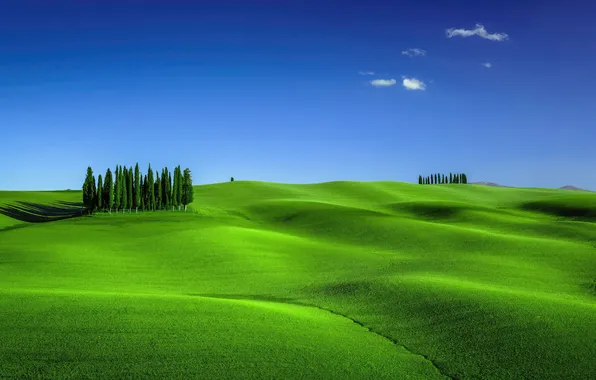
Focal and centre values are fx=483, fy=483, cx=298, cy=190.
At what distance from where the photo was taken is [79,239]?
141 feet

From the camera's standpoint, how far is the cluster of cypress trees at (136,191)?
76.8 meters

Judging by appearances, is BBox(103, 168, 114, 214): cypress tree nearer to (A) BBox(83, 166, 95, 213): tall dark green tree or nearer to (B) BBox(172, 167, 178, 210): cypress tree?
(A) BBox(83, 166, 95, 213): tall dark green tree

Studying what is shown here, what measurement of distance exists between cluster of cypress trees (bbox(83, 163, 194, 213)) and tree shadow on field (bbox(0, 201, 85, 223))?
14.3ft

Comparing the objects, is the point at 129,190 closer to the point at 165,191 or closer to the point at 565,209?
the point at 165,191

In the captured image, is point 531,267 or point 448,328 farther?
point 531,267

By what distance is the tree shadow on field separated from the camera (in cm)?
7688

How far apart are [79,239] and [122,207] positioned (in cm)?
3674

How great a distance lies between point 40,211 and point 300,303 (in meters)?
80.2

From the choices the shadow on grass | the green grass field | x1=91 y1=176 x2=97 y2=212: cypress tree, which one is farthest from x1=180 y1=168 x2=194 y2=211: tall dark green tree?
the shadow on grass

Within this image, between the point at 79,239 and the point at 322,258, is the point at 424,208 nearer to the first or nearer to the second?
the point at 322,258

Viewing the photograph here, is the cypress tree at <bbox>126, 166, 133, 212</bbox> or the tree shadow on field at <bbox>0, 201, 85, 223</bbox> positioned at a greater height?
the cypress tree at <bbox>126, 166, 133, 212</bbox>

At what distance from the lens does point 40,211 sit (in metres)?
86.4

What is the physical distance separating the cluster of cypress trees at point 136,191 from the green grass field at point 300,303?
28.0 meters

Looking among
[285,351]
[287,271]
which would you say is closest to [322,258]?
[287,271]
